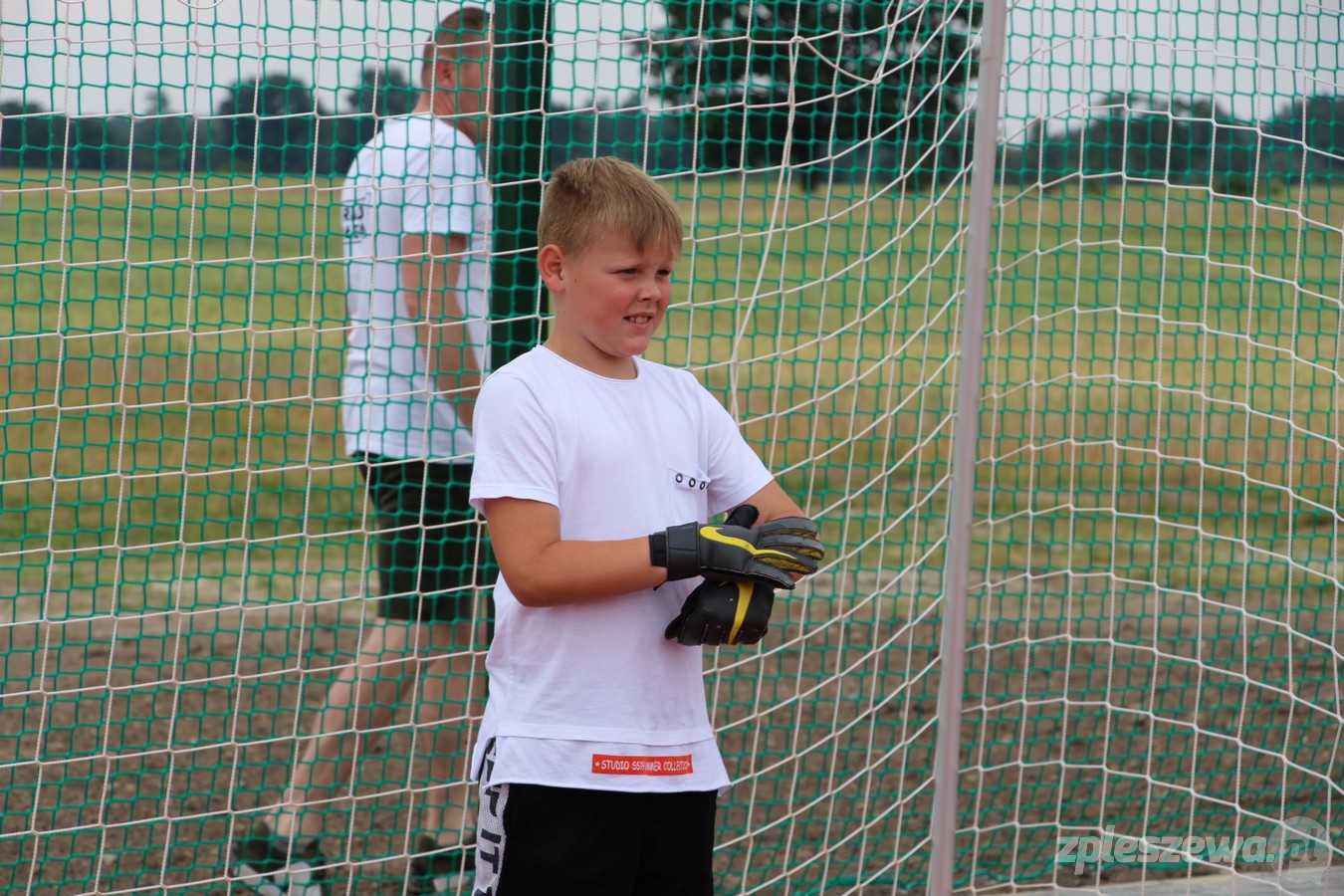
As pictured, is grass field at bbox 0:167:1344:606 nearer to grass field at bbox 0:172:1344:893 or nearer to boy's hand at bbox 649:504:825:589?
grass field at bbox 0:172:1344:893

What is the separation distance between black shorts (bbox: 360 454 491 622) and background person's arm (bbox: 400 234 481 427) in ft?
0.62

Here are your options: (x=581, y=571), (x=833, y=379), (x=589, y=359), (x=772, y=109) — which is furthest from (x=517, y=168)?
(x=833, y=379)

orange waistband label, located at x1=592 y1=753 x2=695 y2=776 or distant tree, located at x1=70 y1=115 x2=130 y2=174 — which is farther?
distant tree, located at x1=70 y1=115 x2=130 y2=174

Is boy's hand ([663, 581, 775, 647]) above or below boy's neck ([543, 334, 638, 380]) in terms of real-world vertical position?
below

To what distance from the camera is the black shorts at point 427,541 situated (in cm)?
323

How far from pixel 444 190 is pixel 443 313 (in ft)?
0.96

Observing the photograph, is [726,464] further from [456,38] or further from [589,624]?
[456,38]

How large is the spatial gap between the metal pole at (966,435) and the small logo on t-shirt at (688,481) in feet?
2.95

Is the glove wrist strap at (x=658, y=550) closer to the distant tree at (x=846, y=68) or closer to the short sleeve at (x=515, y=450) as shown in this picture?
the short sleeve at (x=515, y=450)

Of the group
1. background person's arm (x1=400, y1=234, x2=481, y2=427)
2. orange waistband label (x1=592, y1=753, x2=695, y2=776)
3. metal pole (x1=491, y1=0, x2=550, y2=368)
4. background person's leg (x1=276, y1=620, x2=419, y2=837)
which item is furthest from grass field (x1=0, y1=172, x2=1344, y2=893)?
orange waistband label (x1=592, y1=753, x2=695, y2=776)

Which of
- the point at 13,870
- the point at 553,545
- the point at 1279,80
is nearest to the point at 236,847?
the point at 13,870

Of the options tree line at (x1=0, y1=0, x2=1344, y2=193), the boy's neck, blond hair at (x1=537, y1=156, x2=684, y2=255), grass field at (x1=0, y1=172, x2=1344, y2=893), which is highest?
tree line at (x1=0, y1=0, x2=1344, y2=193)

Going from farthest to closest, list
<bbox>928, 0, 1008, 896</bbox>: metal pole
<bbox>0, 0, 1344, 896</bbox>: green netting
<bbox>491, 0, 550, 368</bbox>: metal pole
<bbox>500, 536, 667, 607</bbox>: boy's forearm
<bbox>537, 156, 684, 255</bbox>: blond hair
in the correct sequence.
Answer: <bbox>491, 0, 550, 368</bbox>: metal pole < <bbox>0, 0, 1344, 896</bbox>: green netting < <bbox>928, 0, 1008, 896</bbox>: metal pole < <bbox>537, 156, 684, 255</bbox>: blond hair < <bbox>500, 536, 667, 607</bbox>: boy's forearm

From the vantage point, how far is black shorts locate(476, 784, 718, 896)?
187 cm
